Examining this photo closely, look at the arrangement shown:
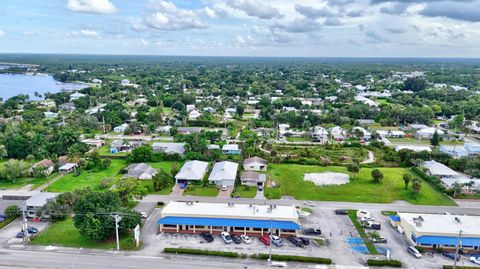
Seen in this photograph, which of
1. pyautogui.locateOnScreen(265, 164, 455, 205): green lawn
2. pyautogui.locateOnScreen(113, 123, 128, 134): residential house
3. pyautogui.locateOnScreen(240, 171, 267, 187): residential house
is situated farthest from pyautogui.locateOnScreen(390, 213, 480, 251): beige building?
pyautogui.locateOnScreen(113, 123, 128, 134): residential house

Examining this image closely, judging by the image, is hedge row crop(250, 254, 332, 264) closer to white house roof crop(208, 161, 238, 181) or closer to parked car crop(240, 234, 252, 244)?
parked car crop(240, 234, 252, 244)

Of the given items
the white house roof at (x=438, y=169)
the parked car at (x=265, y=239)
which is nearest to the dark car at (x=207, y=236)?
the parked car at (x=265, y=239)

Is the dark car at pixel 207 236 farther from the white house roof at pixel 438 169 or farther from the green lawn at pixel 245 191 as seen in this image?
the white house roof at pixel 438 169

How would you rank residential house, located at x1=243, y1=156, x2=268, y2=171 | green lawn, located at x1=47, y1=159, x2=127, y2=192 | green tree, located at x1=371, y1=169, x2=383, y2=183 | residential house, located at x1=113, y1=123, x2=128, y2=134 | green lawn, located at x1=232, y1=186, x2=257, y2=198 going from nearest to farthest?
green lawn, located at x1=232, y1=186, x2=257, y2=198
green lawn, located at x1=47, y1=159, x2=127, y2=192
green tree, located at x1=371, y1=169, x2=383, y2=183
residential house, located at x1=243, y1=156, x2=268, y2=171
residential house, located at x1=113, y1=123, x2=128, y2=134

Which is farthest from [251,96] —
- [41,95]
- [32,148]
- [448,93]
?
[32,148]

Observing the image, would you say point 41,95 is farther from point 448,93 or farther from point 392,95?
point 448,93

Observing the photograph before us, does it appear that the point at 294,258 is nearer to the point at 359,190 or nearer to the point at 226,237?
the point at 226,237

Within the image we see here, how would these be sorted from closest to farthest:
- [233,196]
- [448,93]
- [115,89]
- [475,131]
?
1. [233,196]
2. [475,131]
3. [448,93]
4. [115,89]
